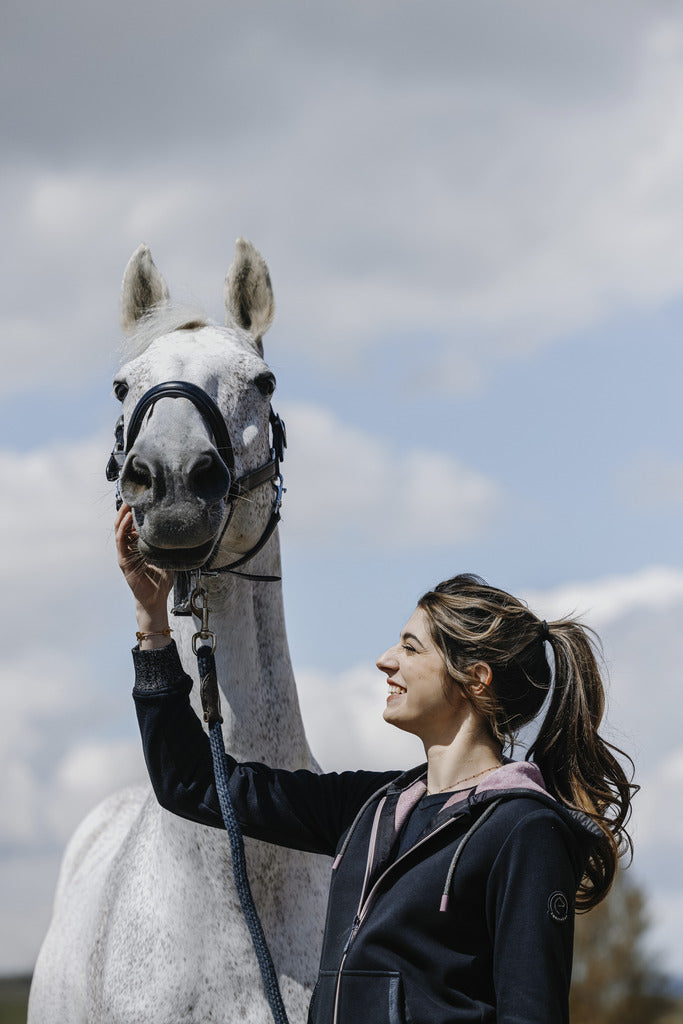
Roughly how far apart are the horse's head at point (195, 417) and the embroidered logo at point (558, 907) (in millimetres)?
1371

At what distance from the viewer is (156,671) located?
10.2ft

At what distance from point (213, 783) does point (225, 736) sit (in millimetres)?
321

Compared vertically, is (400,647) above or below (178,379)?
below

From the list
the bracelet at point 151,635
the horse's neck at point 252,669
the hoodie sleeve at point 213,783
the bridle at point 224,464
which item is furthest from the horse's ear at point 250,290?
the hoodie sleeve at point 213,783

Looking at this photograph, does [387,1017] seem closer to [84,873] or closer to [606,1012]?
[84,873]

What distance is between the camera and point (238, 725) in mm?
3453

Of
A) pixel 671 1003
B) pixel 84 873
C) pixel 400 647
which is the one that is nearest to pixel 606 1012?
pixel 671 1003

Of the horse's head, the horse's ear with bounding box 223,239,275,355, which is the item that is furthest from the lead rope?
the horse's ear with bounding box 223,239,275,355

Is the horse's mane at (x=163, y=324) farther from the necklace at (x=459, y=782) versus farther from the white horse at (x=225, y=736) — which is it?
the necklace at (x=459, y=782)

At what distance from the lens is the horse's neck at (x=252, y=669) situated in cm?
347

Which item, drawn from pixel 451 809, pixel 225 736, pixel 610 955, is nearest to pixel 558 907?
pixel 451 809

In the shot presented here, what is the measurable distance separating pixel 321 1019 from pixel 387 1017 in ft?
0.73

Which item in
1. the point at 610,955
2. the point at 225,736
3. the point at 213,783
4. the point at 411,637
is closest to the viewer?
the point at 411,637

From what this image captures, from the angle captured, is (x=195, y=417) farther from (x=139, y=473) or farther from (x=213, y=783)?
(x=213, y=783)
